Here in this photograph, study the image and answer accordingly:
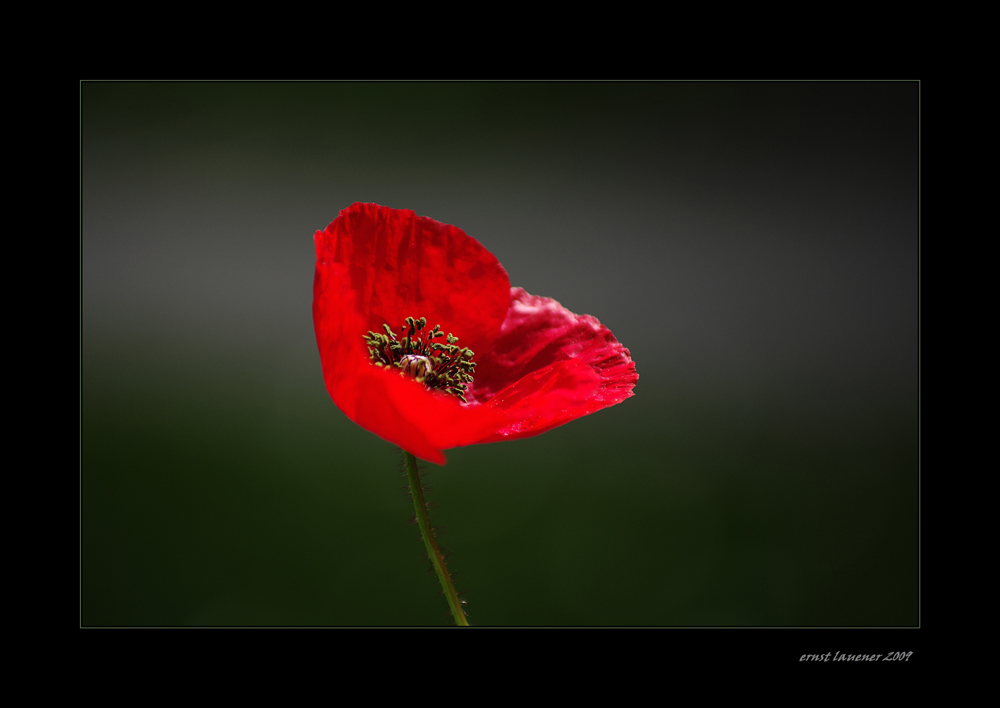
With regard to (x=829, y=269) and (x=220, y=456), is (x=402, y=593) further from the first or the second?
(x=829, y=269)

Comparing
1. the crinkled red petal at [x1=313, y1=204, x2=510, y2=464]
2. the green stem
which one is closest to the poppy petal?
the crinkled red petal at [x1=313, y1=204, x2=510, y2=464]

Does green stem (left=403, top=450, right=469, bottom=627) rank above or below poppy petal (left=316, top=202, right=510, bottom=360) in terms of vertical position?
below

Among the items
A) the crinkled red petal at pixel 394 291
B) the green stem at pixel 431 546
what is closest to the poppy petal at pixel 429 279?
the crinkled red petal at pixel 394 291

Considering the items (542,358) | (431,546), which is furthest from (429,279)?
(431,546)

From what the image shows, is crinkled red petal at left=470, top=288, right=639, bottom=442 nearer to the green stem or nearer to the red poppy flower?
the red poppy flower

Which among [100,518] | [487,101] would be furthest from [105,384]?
[487,101]
